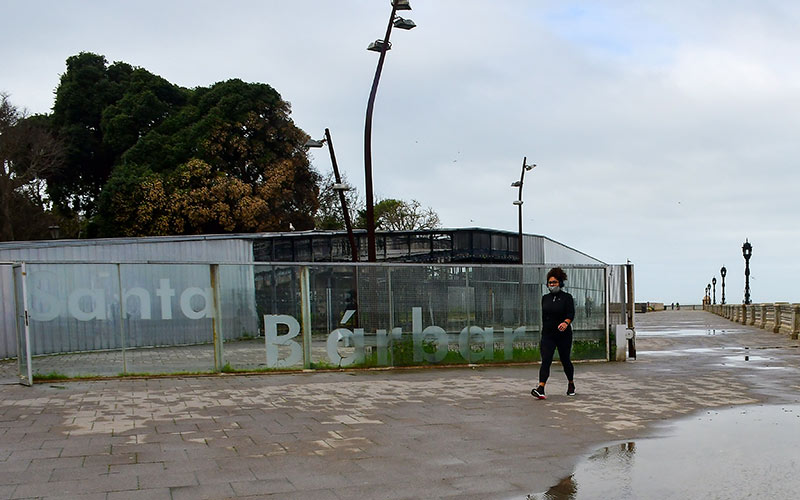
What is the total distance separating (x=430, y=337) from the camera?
14102mm

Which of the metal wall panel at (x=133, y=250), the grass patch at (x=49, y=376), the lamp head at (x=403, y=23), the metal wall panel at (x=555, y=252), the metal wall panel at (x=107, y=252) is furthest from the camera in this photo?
the metal wall panel at (x=555, y=252)

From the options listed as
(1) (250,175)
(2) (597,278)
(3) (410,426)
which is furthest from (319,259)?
(3) (410,426)

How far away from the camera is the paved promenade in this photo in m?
5.65

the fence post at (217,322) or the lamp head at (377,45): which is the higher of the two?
the lamp head at (377,45)

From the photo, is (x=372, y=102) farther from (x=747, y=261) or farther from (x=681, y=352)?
(x=747, y=261)

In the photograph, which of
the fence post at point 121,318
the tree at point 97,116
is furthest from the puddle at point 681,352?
the tree at point 97,116

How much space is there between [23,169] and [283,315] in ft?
127

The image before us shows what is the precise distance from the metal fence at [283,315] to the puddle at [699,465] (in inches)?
258

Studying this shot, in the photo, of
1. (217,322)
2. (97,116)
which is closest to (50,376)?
(217,322)

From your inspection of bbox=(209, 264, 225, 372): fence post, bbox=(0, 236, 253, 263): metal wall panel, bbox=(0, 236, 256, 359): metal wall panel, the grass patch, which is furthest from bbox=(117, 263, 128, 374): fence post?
bbox=(0, 236, 253, 263): metal wall panel

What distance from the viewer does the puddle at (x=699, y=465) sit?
211 inches

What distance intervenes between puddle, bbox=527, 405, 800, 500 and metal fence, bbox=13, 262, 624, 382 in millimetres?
6560

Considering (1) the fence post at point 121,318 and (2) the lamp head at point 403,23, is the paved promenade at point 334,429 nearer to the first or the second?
(1) the fence post at point 121,318

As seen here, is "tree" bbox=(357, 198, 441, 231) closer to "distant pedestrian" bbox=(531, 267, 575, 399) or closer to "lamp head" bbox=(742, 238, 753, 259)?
"lamp head" bbox=(742, 238, 753, 259)
